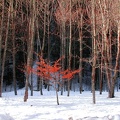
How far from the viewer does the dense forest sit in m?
13.5

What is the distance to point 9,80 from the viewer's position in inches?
1249

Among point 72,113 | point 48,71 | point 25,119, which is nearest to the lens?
point 25,119

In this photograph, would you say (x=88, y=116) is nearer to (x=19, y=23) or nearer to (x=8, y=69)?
(x=19, y=23)

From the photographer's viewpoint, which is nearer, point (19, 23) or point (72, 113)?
point (72, 113)

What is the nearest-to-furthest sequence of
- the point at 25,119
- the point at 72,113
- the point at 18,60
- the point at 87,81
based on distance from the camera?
the point at 25,119 < the point at 72,113 < the point at 18,60 < the point at 87,81

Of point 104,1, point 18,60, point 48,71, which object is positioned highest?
point 104,1

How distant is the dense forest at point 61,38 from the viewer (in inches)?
531

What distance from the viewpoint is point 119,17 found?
45.2 ft

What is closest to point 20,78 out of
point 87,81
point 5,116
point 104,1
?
point 87,81

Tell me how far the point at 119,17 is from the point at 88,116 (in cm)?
683

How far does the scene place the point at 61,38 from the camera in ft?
78.9

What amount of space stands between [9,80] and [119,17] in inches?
824

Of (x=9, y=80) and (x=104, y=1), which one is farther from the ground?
(x=104, y=1)

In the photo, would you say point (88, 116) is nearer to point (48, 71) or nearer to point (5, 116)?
point (5, 116)
